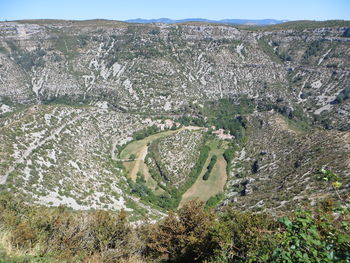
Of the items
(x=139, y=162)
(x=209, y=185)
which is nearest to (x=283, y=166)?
(x=209, y=185)

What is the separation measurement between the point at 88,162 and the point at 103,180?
317 inches

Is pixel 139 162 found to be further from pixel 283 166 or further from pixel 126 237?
pixel 126 237

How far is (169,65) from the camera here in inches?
5595

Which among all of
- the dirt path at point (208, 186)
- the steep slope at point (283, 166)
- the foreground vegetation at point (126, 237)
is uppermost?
the foreground vegetation at point (126, 237)

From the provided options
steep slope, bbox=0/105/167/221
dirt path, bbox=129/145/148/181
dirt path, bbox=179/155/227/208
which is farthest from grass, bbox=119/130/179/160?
dirt path, bbox=179/155/227/208

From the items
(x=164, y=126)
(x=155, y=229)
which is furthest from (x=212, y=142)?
(x=155, y=229)

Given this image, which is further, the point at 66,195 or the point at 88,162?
the point at 88,162

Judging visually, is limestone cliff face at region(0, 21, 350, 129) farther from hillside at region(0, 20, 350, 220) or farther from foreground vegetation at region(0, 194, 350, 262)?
foreground vegetation at region(0, 194, 350, 262)

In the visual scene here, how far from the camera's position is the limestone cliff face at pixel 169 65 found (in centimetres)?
12888

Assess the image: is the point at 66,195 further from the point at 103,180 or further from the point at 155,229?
the point at 155,229

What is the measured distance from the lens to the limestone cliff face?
12888 cm

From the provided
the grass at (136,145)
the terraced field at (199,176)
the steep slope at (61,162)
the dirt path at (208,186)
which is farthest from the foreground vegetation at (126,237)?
the grass at (136,145)

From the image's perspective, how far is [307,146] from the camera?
231 ft

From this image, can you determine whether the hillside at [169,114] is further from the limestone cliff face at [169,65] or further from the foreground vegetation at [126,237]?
the foreground vegetation at [126,237]
